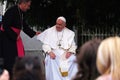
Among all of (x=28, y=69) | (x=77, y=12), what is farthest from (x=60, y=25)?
(x=28, y=69)

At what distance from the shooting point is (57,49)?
1037 centimetres

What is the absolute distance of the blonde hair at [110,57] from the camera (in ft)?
12.8

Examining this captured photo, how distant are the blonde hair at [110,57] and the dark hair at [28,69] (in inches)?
20.1

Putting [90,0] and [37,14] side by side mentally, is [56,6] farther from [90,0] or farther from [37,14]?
[90,0]

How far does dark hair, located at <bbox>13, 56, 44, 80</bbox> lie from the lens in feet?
12.7

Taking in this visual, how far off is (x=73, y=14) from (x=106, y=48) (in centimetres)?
749

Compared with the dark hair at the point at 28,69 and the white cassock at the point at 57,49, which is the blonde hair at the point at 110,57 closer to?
the dark hair at the point at 28,69

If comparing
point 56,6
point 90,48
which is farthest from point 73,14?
point 90,48

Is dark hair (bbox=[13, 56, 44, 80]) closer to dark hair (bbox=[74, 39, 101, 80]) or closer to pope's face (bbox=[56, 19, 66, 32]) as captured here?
dark hair (bbox=[74, 39, 101, 80])

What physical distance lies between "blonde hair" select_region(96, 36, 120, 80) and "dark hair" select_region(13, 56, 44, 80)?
51 cm

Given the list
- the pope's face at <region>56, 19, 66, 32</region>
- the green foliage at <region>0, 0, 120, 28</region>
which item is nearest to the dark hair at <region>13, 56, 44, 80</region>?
the pope's face at <region>56, 19, 66, 32</region>

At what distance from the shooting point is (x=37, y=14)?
1166cm

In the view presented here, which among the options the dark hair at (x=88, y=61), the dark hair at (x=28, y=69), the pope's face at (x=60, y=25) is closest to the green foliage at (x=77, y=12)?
the pope's face at (x=60, y=25)

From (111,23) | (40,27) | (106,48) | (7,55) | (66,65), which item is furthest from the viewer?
(40,27)
